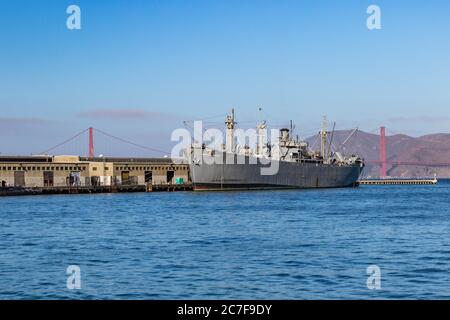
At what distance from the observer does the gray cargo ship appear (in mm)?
97062

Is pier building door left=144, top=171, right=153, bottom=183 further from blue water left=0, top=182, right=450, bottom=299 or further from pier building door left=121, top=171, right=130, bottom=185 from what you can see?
blue water left=0, top=182, right=450, bottom=299

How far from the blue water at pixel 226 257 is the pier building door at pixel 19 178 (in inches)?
2094

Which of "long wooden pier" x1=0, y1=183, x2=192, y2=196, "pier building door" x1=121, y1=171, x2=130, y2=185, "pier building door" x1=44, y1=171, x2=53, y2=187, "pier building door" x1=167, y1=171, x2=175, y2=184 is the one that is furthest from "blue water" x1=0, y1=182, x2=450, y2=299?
"pier building door" x1=167, y1=171, x2=175, y2=184

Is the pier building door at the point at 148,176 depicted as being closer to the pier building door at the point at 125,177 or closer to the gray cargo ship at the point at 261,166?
the pier building door at the point at 125,177

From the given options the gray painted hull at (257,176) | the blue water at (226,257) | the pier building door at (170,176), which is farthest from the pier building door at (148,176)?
the blue water at (226,257)

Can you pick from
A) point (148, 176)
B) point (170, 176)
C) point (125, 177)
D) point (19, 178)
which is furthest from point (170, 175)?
point (19, 178)

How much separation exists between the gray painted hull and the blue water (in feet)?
171

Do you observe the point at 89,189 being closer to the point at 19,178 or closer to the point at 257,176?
the point at 19,178

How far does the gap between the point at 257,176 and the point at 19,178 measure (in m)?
35.4

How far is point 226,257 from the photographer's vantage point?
25.6 metres

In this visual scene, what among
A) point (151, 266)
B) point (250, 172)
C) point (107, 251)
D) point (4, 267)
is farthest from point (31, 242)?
point (250, 172)

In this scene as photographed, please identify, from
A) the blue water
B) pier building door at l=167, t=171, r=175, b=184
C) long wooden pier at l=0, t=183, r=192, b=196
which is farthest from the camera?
pier building door at l=167, t=171, r=175, b=184

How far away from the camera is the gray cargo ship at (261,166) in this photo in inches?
3821
